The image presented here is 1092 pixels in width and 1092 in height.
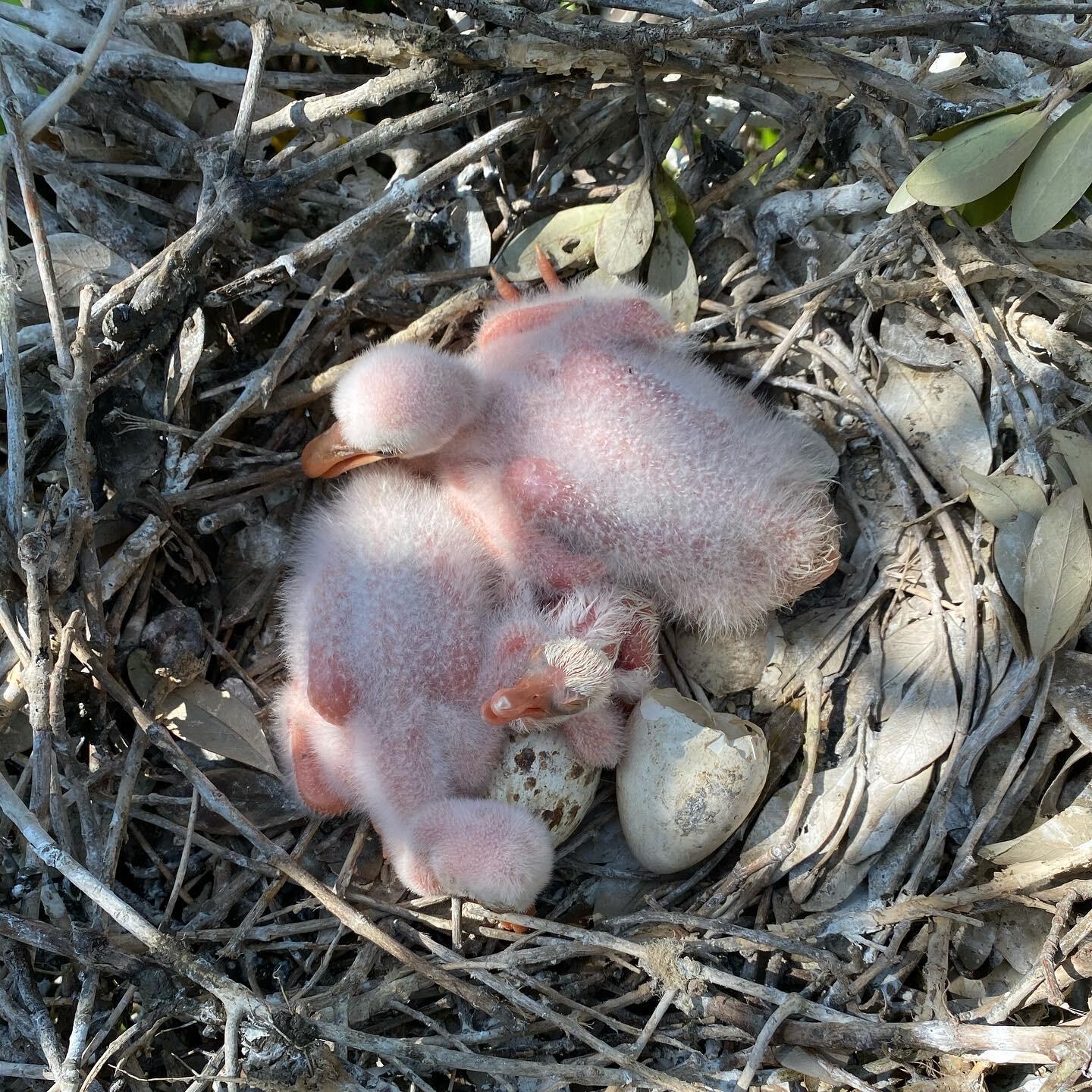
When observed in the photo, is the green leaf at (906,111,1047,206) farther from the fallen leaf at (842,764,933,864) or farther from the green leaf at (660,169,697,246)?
the fallen leaf at (842,764,933,864)

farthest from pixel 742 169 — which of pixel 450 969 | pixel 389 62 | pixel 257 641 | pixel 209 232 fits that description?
pixel 450 969

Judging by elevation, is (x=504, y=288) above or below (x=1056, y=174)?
below

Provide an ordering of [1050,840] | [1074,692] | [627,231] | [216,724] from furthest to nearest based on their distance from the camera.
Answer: [627,231] → [216,724] → [1074,692] → [1050,840]

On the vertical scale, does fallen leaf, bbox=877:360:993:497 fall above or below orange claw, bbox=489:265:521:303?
below

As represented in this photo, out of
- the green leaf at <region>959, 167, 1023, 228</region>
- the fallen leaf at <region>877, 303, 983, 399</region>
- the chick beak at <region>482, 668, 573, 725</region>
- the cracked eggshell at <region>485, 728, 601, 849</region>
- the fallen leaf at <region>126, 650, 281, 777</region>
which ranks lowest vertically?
the cracked eggshell at <region>485, 728, 601, 849</region>

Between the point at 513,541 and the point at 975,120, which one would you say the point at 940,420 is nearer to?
the point at 975,120

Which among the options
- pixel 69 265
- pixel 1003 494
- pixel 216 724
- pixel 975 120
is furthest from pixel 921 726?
pixel 69 265

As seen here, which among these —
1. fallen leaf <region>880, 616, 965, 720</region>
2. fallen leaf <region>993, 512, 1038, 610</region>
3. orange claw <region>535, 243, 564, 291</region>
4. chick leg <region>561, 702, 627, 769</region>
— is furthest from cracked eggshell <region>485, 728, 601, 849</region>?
orange claw <region>535, 243, 564, 291</region>
